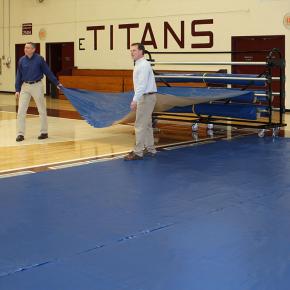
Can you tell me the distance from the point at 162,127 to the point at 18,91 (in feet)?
10.3

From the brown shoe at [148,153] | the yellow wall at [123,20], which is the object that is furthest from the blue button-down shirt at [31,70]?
the yellow wall at [123,20]

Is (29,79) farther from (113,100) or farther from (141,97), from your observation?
(141,97)

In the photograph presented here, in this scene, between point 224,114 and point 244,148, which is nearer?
point 244,148

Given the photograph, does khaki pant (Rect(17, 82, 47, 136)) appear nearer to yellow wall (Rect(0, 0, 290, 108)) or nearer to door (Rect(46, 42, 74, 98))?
yellow wall (Rect(0, 0, 290, 108))

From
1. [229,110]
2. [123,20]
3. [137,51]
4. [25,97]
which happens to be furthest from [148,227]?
[123,20]

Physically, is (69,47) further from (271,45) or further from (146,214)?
(146,214)

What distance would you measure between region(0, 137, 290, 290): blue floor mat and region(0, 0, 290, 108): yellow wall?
331 inches

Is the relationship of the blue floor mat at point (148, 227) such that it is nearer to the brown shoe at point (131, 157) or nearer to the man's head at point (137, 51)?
the brown shoe at point (131, 157)

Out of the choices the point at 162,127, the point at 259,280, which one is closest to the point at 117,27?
the point at 162,127

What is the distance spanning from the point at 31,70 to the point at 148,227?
5.53 meters

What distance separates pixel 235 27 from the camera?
15.1 m

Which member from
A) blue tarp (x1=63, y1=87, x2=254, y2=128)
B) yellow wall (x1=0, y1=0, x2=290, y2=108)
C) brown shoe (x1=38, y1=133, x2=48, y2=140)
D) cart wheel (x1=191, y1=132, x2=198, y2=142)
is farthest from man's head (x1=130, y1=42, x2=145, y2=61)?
yellow wall (x1=0, y1=0, x2=290, y2=108)

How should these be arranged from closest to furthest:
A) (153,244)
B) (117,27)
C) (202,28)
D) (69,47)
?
(153,244), (202,28), (117,27), (69,47)

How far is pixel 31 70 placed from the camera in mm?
9289
